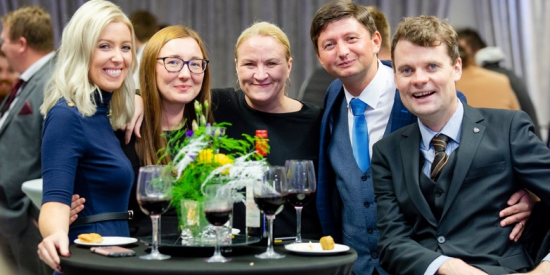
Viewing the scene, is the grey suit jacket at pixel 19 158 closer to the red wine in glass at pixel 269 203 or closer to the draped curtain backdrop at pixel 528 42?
the red wine in glass at pixel 269 203

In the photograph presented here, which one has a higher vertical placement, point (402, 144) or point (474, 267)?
point (402, 144)

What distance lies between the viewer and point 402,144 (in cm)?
300

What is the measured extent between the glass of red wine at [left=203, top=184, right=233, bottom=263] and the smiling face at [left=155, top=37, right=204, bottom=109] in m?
0.92

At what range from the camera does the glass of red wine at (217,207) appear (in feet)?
7.77

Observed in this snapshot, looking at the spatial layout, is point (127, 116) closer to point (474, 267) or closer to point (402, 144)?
Result: point (402, 144)

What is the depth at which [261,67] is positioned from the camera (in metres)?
3.40

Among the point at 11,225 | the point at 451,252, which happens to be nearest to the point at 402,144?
the point at 451,252

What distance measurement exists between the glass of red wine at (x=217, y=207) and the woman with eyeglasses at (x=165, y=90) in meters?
0.79

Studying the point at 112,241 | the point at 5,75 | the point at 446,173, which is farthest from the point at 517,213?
the point at 5,75

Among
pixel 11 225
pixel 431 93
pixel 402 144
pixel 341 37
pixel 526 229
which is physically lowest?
pixel 11 225

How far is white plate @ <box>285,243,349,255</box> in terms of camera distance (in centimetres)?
248

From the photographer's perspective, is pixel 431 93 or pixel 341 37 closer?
pixel 431 93

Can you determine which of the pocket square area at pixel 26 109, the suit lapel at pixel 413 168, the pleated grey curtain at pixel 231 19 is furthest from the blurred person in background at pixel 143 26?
the suit lapel at pixel 413 168

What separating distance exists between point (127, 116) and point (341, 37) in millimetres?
942
